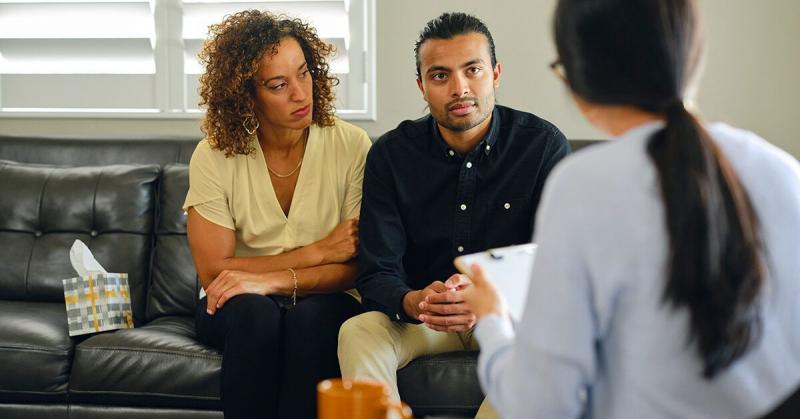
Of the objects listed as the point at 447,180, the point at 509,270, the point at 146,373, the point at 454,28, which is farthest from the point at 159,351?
the point at 509,270

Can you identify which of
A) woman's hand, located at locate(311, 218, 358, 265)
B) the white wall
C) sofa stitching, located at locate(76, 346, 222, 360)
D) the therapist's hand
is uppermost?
the white wall

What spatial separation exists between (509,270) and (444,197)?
38.7 inches

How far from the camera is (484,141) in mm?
2369

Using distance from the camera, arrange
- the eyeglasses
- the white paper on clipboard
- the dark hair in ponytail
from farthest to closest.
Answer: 1. the white paper on clipboard
2. the eyeglasses
3. the dark hair in ponytail

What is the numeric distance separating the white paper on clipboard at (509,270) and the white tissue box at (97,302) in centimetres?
148

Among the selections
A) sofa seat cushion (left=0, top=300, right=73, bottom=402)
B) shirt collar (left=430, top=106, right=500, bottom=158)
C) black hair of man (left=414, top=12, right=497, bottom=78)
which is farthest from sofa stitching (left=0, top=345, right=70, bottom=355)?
black hair of man (left=414, top=12, right=497, bottom=78)

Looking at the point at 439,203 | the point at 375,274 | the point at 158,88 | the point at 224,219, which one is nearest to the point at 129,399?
the point at 224,219

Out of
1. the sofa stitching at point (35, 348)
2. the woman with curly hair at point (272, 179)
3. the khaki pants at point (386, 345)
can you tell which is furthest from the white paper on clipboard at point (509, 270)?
the sofa stitching at point (35, 348)

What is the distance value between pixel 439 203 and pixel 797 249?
137cm

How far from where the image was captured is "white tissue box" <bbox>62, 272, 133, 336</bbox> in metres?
2.54

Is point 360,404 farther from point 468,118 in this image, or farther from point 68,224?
point 68,224

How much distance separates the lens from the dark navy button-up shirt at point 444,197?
7.70 ft

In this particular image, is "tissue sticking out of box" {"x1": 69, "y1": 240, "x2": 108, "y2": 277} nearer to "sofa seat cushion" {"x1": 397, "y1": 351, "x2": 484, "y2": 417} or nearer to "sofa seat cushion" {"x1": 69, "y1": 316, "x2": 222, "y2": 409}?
"sofa seat cushion" {"x1": 69, "y1": 316, "x2": 222, "y2": 409}

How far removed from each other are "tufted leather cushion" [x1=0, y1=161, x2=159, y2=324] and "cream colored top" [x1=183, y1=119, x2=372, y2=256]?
48 cm
